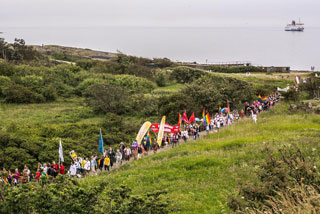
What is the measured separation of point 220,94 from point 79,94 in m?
24.6

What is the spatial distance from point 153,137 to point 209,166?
422 inches

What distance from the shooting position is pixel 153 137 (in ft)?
89.2

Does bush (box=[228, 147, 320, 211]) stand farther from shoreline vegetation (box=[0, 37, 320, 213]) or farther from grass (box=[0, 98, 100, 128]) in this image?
grass (box=[0, 98, 100, 128])

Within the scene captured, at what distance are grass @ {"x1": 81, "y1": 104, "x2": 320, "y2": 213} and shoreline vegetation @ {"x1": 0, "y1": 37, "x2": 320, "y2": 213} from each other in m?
0.05

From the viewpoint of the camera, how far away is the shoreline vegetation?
930cm

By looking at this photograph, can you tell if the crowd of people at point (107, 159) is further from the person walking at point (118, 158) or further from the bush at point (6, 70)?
the bush at point (6, 70)

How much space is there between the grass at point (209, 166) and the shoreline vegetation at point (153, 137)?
53mm

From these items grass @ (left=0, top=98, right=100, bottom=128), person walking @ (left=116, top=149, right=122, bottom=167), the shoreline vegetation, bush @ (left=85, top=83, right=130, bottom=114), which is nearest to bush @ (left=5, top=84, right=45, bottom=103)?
the shoreline vegetation

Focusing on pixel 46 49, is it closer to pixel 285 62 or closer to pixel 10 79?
pixel 10 79

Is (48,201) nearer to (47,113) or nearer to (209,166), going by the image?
(209,166)

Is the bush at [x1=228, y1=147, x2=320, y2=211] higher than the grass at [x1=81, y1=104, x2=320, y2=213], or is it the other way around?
the bush at [x1=228, y1=147, x2=320, y2=211]

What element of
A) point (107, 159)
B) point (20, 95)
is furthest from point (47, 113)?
point (107, 159)

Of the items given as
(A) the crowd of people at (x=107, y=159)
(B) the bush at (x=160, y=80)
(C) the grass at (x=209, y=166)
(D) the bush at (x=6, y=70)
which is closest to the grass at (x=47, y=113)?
(D) the bush at (x=6, y=70)

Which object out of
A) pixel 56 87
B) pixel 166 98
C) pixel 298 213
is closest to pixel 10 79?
pixel 56 87
